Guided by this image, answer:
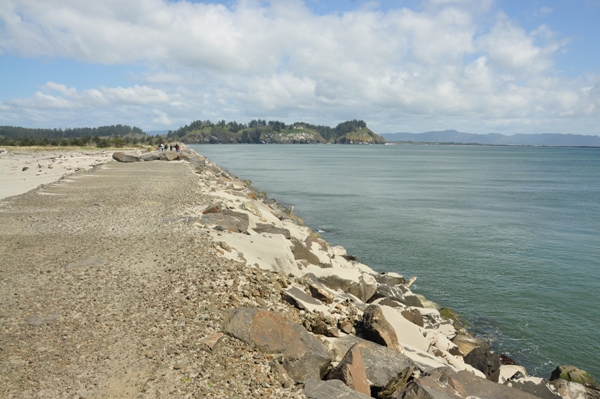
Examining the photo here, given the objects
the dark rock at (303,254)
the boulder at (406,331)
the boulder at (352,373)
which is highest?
the boulder at (352,373)

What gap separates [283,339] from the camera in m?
6.71

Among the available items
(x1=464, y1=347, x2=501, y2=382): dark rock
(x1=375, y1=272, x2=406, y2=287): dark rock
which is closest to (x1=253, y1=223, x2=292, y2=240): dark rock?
(x1=375, y1=272, x2=406, y2=287): dark rock

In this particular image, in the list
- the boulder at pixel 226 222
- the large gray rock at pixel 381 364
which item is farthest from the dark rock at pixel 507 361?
the boulder at pixel 226 222

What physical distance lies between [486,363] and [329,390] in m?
6.03

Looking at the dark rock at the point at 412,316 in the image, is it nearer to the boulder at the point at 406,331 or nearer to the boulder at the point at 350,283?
the boulder at the point at 406,331

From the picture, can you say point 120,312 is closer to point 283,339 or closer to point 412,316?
point 283,339

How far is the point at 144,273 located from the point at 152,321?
2450 mm

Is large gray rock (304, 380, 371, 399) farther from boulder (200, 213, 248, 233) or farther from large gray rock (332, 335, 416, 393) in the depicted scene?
boulder (200, 213, 248, 233)

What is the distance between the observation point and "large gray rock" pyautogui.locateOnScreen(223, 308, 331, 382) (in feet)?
20.6

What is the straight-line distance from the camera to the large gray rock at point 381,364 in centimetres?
673

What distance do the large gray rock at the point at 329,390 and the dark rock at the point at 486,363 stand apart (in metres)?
5.57

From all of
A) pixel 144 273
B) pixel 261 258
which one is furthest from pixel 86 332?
pixel 261 258

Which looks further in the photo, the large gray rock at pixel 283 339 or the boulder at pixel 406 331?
the boulder at pixel 406 331

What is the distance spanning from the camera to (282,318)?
7.15 m
